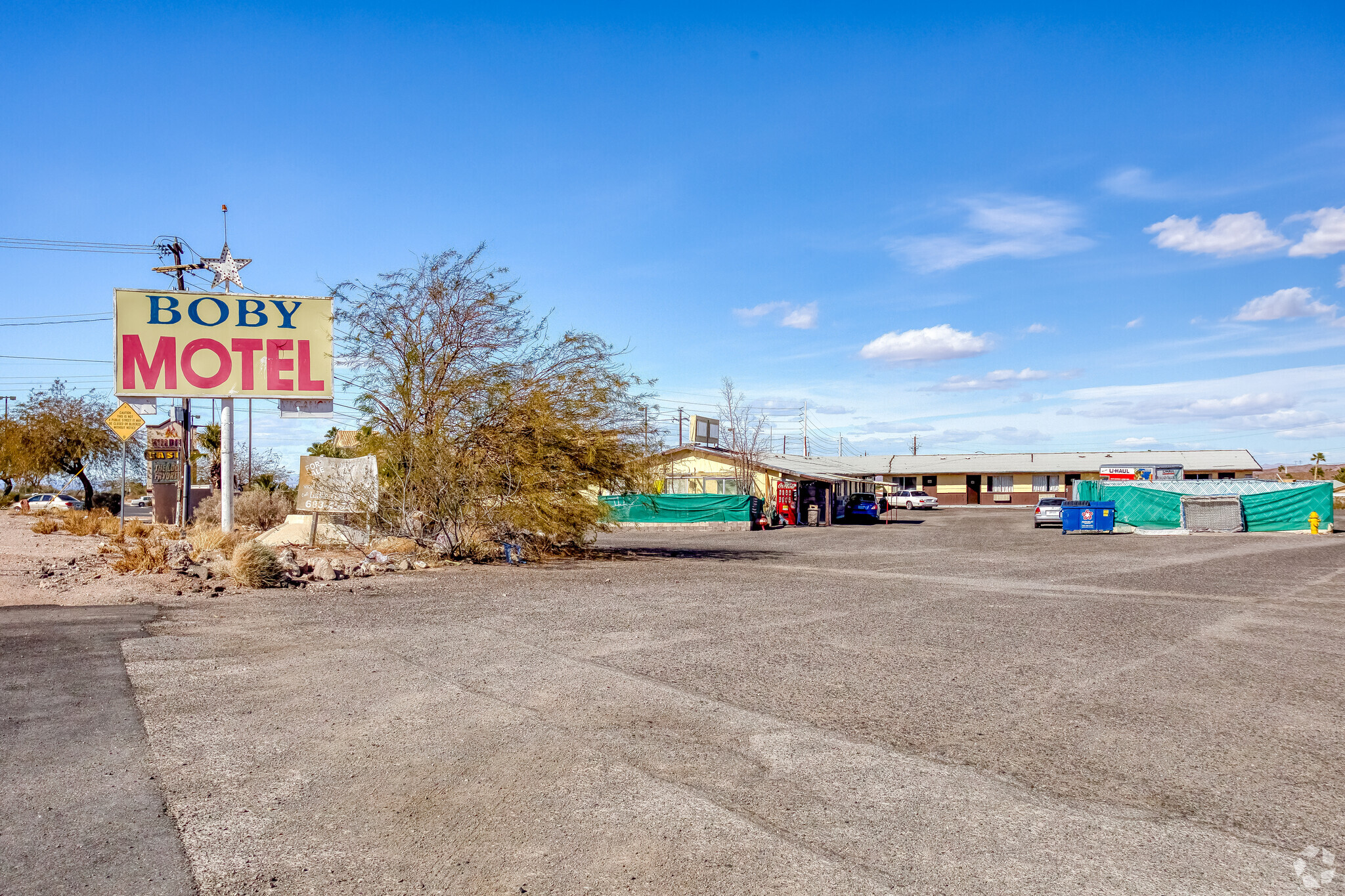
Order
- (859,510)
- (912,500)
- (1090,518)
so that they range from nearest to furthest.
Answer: (1090,518) < (859,510) < (912,500)

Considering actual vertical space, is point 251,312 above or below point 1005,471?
above

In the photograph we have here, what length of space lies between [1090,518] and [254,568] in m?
31.6

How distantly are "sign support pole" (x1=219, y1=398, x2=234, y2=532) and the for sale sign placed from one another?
438 mm

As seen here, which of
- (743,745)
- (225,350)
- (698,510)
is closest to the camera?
(743,745)

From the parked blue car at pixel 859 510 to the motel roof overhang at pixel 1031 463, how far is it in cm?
2095

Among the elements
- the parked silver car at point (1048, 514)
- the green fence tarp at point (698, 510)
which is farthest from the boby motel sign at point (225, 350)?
the parked silver car at point (1048, 514)

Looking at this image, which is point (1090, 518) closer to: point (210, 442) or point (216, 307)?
point (216, 307)

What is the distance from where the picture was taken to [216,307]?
23.3 metres

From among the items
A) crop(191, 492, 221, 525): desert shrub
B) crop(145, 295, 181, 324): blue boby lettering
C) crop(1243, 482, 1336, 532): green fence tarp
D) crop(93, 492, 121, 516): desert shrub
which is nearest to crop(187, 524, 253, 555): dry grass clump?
crop(191, 492, 221, 525): desert shrub

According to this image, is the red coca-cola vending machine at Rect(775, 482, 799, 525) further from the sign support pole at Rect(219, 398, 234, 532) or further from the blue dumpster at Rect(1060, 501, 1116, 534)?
the sign support pole at Rect(219, 398, 234, 532)

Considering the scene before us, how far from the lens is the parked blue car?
5322cm

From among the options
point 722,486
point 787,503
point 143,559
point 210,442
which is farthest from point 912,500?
point 143,559

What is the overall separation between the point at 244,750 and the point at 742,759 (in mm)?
3275

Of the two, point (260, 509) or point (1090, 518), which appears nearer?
point (260, 509)
